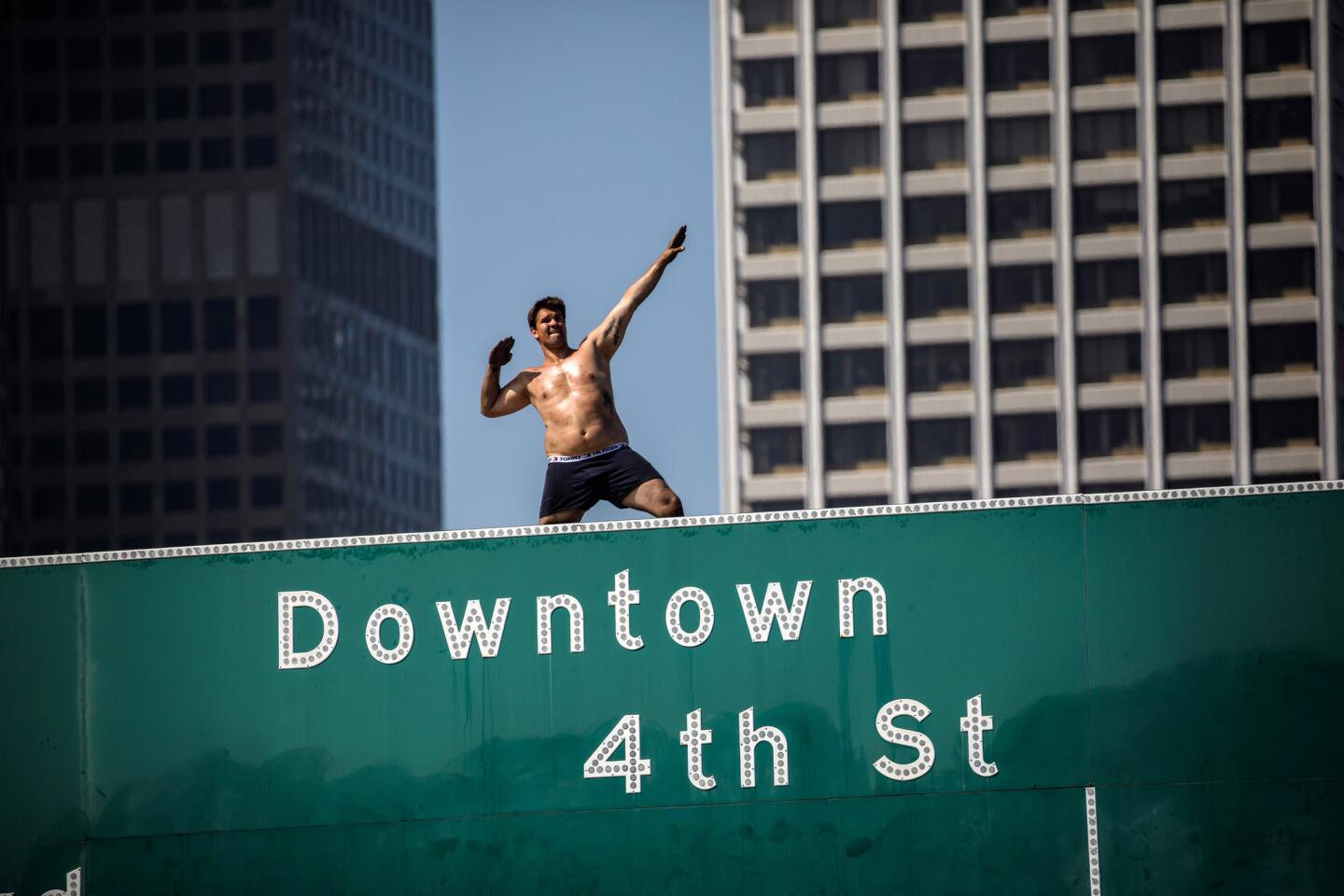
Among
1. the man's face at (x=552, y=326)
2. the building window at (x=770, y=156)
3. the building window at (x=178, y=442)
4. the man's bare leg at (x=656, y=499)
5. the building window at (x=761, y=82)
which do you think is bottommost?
the man's bare leg at (x=656, y=499)

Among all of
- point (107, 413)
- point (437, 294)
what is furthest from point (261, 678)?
point (437, 294)

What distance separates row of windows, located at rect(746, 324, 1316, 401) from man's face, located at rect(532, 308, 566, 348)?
8069 cm

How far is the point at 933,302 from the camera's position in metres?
96.7

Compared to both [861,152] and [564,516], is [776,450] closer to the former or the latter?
[861,152]

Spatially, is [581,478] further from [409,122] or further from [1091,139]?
[409,122]

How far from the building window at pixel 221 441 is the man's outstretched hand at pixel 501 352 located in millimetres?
109277

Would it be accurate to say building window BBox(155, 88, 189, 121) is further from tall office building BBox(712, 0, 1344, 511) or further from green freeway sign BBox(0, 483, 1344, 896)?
A: green freeway sign BBox(0, 483, 1344, 896)

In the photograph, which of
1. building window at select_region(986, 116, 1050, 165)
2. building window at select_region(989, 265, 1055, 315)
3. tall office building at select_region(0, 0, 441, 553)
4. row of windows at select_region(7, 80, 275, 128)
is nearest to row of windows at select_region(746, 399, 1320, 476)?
building window at select_region(989, 265, 1055, 315)

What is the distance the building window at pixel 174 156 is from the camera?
129500 millimetres

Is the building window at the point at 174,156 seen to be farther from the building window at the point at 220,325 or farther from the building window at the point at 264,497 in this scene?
the building window at the point at 264,497

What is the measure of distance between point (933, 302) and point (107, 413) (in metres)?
48.1

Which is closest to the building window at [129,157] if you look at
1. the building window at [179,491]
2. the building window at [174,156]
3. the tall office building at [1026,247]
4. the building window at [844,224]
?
the building window at [174,156]

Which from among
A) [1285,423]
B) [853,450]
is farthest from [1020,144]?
[1285,423]

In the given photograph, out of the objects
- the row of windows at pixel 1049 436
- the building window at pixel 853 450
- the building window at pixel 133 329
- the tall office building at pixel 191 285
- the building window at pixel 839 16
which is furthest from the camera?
the building window at pixel 133 329
